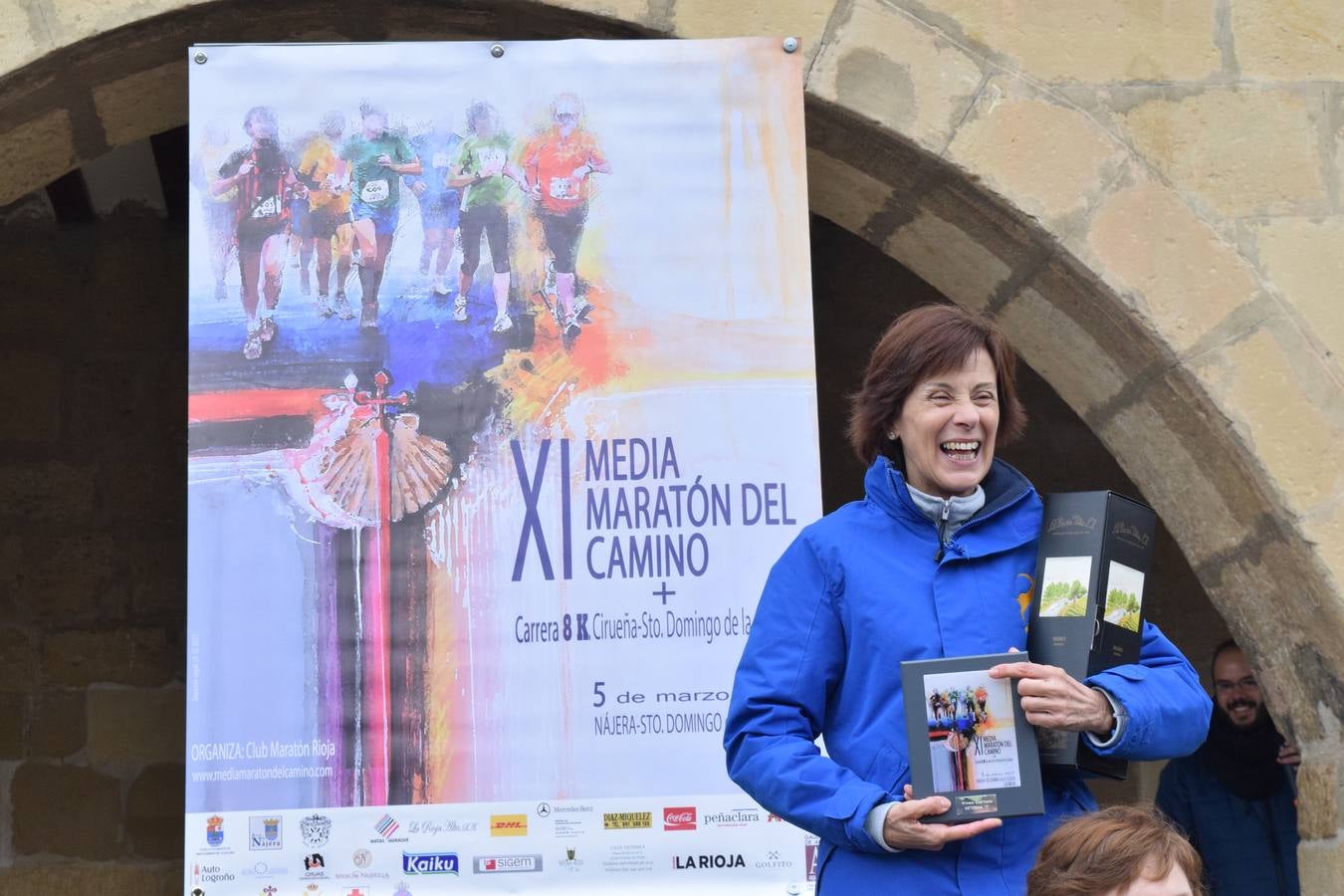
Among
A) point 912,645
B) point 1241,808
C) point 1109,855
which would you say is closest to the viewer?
point 1109,855

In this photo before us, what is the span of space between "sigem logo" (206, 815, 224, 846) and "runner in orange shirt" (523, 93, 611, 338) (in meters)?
1.09

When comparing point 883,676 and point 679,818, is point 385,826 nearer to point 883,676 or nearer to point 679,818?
point 679,818

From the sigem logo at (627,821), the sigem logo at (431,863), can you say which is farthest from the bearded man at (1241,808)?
the sigem logo at (431,863)

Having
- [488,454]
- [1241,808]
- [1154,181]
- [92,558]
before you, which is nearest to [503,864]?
[488,454]

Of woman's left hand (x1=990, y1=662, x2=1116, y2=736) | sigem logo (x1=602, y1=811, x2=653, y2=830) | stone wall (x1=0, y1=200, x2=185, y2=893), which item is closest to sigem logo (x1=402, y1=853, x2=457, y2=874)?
sigem logo (x1=602, y1=811, x2=653, y2=830)

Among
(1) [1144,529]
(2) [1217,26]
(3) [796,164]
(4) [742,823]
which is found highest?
(2) [1217,26]

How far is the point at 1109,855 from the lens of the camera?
1741mm

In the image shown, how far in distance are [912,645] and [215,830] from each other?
1.51 metres

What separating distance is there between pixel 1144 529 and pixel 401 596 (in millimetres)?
1483

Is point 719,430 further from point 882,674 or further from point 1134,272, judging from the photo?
point 882,674

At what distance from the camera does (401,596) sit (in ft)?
10.7

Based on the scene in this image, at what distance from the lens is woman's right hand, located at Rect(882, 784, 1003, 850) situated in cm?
208

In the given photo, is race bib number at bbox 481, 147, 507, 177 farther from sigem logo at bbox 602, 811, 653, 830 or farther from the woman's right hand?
the woman's right hand

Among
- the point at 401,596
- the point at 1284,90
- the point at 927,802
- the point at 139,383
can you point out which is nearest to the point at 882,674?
the point at 927,802
